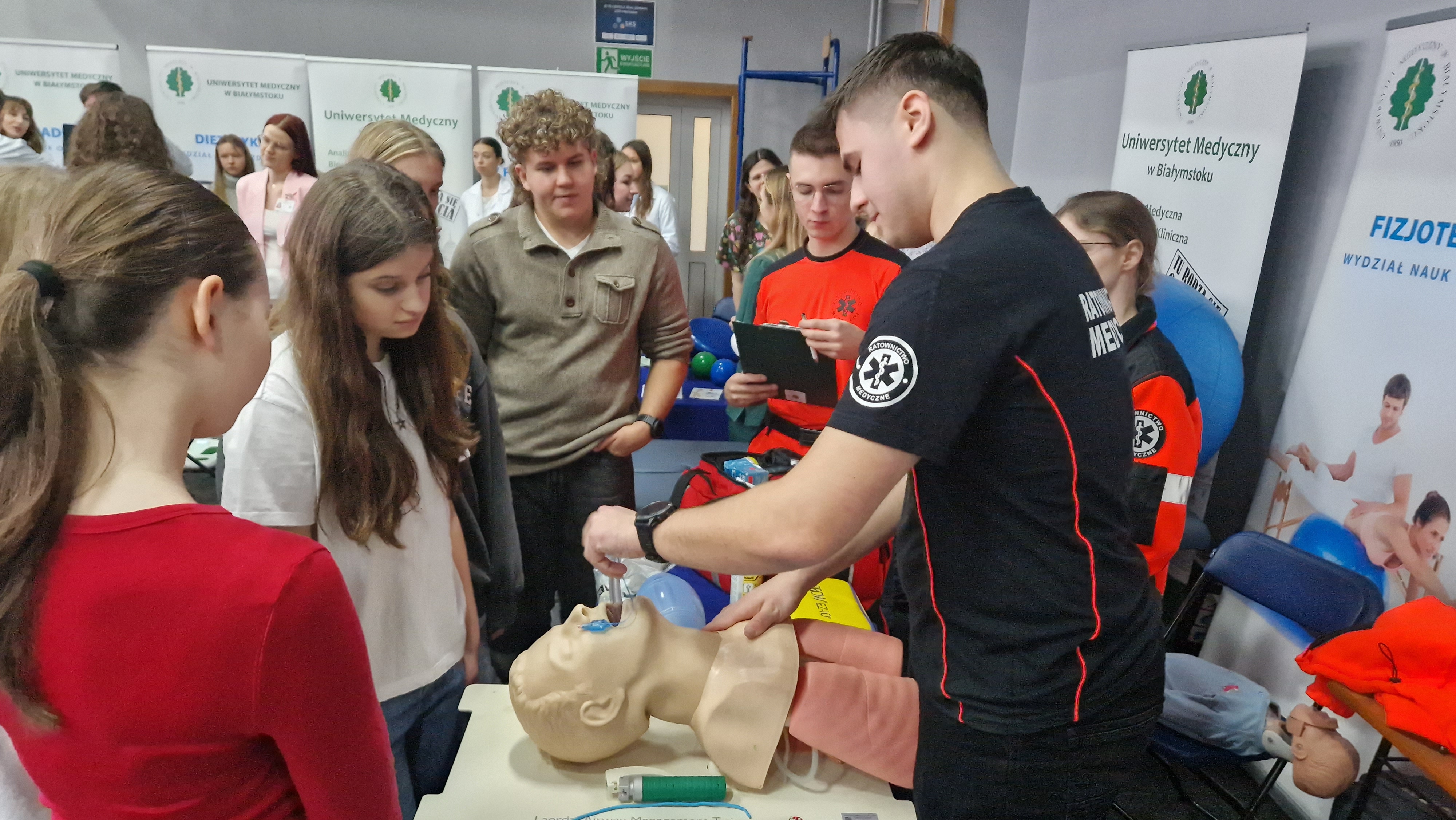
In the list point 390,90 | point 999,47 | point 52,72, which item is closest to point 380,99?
point 390,90

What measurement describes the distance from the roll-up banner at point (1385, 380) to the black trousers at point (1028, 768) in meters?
1.28

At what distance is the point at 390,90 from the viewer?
262 inches

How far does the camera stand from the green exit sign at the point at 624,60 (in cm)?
742

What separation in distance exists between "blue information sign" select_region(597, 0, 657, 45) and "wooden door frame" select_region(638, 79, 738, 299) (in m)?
0.35

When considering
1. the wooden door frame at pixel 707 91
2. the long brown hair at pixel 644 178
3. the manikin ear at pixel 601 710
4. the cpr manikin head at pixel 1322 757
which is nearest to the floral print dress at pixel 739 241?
the long brown hair at pixel 644 178

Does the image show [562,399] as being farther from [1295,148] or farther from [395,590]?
[1295,148]

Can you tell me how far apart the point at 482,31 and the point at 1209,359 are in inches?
254

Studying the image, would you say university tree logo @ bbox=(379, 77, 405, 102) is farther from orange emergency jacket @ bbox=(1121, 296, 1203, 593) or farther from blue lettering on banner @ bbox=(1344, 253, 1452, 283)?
blue lettering on banner @ bbox=(1344, 253, 1452, 283)

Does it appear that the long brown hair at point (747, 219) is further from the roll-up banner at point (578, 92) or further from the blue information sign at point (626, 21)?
the blue information sign at point (626, 21)

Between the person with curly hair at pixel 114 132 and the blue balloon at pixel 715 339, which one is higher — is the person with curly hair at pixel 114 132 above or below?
above

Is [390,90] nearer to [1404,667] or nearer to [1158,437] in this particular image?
[1158,437]

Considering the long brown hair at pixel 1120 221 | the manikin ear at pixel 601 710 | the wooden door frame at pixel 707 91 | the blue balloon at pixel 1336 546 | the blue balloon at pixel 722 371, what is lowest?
the blue balloon at pixel 1336 546

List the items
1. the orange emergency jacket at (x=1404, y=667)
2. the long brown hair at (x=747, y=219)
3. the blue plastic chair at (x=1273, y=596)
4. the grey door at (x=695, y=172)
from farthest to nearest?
the grey door at (x=695, y=172) → the long brown hair at (x=747, y=219) → the blue plastic chair at (x=1273, y=596) → the orange emergency jacket at (x=1404, y=667)

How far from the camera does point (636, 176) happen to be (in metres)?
6.02
